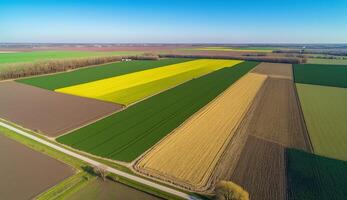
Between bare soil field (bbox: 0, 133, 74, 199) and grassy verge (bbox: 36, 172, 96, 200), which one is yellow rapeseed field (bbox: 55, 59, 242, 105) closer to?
bare soil field (bbox: 0, 133, 74, 199)

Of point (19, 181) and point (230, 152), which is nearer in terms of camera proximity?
point (19, 181)

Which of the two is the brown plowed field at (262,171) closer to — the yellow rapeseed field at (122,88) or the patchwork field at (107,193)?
the patchwork field at (107,193)

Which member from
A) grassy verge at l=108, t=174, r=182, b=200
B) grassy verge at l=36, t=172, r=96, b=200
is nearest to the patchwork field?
grassy verge at l=108, t=174, r=182, b=200

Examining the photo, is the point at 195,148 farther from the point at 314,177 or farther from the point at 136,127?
the point at 314,177

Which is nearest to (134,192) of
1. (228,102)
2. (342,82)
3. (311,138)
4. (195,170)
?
(195,170)

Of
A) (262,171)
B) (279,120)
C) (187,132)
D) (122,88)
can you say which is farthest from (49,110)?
(279,120)

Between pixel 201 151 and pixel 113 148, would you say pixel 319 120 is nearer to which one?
pixel 201 151

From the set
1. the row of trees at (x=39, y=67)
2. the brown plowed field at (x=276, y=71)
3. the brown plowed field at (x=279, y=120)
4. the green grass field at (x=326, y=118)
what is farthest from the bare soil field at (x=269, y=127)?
the row of trees at (x=39, y=67)
